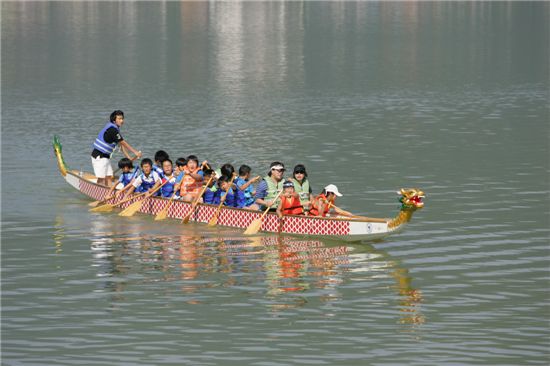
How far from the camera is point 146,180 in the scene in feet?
112

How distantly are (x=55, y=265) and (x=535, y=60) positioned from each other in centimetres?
4774

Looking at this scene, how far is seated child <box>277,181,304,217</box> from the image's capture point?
3042cm

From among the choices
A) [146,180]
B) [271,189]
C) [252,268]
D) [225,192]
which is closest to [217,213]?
[225,192]

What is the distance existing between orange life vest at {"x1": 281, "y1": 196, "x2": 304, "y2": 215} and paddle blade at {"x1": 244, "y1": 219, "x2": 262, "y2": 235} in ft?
2.33

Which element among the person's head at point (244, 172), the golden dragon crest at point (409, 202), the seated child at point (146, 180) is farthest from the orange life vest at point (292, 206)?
the seated child at point (146, 180)

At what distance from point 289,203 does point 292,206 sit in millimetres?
102

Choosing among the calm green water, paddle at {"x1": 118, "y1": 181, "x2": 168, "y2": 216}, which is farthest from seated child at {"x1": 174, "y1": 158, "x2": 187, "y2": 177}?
the calm green water

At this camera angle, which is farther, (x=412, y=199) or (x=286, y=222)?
(x=286, y=222)

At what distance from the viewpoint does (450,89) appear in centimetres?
5969

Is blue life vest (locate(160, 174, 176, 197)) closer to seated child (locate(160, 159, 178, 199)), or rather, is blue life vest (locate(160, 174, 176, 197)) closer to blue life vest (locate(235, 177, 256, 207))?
seated child (locate(160, 159, 178, 199))

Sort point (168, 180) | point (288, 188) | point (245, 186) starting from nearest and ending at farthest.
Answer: point (288, 188) → point (245, 186) → point (168, 180)

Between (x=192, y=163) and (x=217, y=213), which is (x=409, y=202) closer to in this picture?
(x=217, y=213)

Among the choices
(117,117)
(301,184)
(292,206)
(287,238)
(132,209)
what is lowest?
(287,238)

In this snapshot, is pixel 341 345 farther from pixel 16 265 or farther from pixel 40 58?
pixel 40 58
